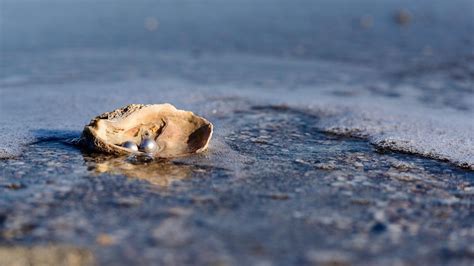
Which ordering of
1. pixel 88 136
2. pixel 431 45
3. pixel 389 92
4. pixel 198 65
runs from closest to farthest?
pixel 88 136
pixel 389 92
pixel 198 65
pixel 431 45

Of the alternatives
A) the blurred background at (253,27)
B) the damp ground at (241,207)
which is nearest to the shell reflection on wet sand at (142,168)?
the damp ground at (241,207)

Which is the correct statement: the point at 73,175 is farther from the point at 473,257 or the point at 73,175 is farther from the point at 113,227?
the point at 473,257

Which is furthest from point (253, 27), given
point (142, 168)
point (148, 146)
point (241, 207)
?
point (241, 207)

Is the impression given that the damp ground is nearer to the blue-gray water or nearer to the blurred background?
the blue-gray water

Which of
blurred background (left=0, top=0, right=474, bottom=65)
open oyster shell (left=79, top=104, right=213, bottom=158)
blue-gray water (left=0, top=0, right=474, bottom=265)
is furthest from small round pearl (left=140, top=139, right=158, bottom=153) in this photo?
blurred background (left=0, top=0, right=474, bottom=65)

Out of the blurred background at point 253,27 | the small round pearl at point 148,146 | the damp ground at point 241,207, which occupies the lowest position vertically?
the damp ground at point 241,207

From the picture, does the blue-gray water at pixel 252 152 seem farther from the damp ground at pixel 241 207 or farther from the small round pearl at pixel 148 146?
the small round pearl at pixel 148 146

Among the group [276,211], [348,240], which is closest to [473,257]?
[348,240]
